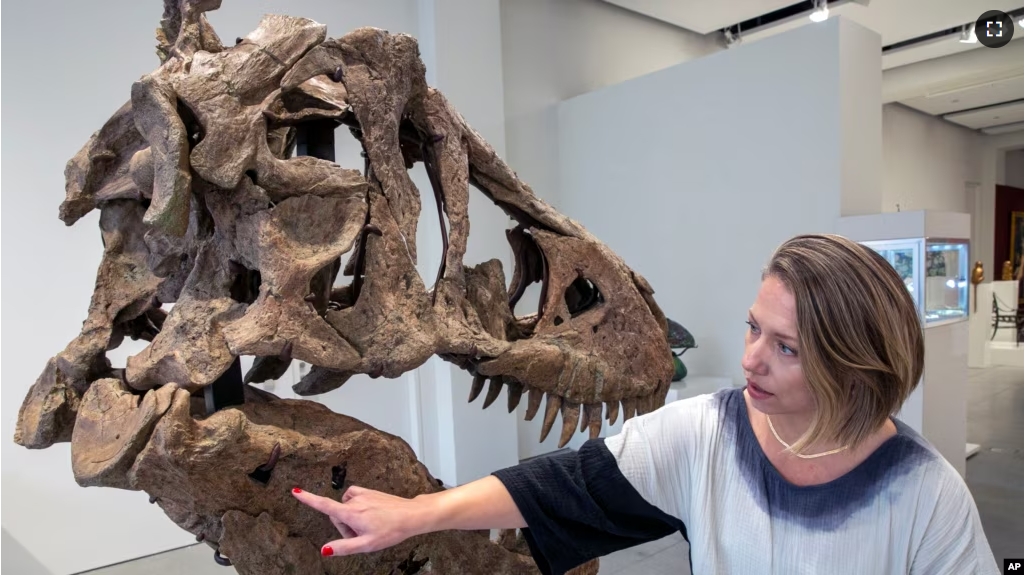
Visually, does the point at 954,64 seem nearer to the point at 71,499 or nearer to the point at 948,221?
the point at 948,221

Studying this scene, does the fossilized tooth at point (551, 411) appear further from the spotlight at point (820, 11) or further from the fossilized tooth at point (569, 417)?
the spotlight at point (820, 11)

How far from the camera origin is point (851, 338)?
1.25 meters

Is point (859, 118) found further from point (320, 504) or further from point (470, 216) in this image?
point (320, 504)

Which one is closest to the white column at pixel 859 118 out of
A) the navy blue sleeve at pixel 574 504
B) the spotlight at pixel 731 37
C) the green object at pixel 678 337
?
the green object at pixel 678 337

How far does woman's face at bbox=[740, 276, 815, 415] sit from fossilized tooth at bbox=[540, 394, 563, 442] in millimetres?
697

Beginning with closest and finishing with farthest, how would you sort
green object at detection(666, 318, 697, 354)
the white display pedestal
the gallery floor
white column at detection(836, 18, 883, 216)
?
the gallery floor < the white display pedestal < white column at detection(836, 18, 883, 216) < green object at detection(666, 318, 697, 354)

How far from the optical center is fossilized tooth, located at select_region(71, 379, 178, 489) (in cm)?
137

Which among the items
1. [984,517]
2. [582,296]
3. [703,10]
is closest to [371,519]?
[582,296]

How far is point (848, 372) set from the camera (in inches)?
49.9

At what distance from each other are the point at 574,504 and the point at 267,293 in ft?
2.68

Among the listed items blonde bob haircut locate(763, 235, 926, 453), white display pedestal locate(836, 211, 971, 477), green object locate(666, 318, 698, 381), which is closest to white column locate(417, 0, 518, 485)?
green object locate(666, 318, 698, 381)

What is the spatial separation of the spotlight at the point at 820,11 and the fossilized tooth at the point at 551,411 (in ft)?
17.5

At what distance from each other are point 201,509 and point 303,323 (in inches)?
17.2

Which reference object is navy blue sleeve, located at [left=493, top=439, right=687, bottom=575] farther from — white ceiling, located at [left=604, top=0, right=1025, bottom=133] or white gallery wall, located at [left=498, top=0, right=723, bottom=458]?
white ceiling, located at [left=604, top=0, right=1025, bottom=133]
